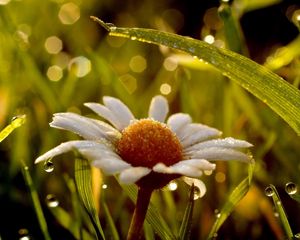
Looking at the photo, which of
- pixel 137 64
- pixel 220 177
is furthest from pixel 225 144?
pixel 137 64

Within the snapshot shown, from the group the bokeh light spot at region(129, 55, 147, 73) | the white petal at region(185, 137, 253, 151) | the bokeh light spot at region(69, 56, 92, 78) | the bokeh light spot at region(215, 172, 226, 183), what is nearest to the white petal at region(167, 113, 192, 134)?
the white petal at region(185, 137, 253, 151)

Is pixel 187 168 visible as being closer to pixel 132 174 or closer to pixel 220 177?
pixel 132 174

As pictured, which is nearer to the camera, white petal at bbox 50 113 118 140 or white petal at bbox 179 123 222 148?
white petal at bbox 50 113 118 140

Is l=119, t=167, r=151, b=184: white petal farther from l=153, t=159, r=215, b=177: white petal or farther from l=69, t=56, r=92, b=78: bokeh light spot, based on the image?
l=69, t=56, r=92, b=78: bokeh light spot

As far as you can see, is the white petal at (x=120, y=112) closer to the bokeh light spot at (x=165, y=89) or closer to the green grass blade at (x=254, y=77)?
the green grass blade at (x=254, y=77)

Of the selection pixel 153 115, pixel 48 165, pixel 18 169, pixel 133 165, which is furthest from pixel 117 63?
pixel 133 165

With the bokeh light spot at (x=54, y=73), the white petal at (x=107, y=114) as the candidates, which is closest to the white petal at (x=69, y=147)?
the white petal at (x=107, y=114)
